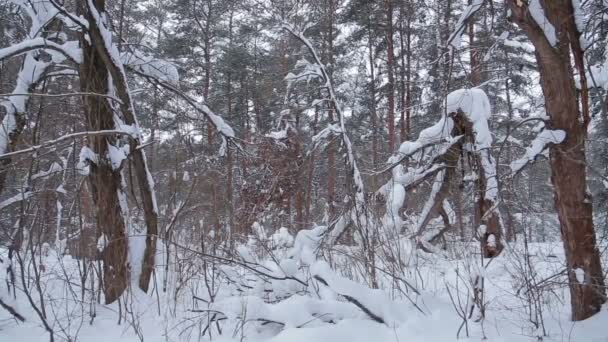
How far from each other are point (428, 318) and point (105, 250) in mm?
2726

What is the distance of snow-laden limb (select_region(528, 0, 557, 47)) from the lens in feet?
9.27

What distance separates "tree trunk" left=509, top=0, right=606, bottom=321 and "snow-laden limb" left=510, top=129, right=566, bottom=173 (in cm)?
5

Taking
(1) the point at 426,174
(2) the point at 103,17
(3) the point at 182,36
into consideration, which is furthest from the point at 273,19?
(3) the point at 182,36

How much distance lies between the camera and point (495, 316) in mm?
2973

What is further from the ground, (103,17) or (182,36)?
(182,36)

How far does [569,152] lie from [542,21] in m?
0.90

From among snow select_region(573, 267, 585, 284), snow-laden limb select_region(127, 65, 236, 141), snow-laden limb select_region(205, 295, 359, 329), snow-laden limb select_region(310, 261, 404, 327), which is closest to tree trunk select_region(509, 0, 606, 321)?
snow select_region(573, 267, 585, 284)

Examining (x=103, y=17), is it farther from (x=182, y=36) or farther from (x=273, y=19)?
(x=182, y=36)

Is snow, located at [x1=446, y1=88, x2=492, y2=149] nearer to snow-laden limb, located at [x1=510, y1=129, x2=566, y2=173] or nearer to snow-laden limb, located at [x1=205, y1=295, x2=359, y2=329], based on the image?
snow-laden limb, located at [x1=510, y1=129, x2=566, y2=173]

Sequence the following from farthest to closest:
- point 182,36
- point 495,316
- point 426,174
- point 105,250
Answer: point 182,36, point 426,174, point 105,250, point 495,316

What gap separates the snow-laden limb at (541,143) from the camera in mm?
2787

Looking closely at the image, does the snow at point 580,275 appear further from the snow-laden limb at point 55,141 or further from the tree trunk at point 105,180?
the snow-laden limb at point 55,141

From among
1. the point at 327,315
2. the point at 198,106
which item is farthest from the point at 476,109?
the point at 327,315

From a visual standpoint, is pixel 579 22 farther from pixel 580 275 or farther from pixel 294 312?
pixel 294 312
